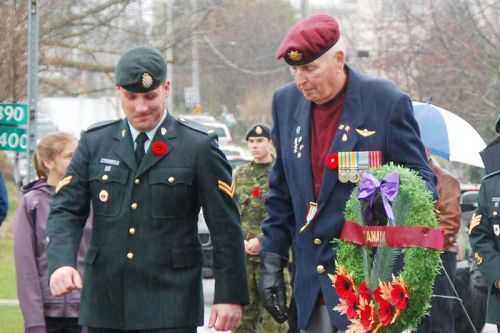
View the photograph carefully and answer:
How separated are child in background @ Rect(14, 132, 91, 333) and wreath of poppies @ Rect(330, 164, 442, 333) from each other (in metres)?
2.39

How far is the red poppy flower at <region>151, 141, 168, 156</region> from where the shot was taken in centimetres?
609

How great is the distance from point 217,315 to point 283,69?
3630 cm

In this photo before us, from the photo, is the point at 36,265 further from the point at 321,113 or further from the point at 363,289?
the point at 363,289

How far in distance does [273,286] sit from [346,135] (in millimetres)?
840

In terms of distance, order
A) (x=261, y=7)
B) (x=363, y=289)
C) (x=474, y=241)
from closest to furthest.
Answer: (x=363, y=289), (x=474, y=241), (x=261, y=7)

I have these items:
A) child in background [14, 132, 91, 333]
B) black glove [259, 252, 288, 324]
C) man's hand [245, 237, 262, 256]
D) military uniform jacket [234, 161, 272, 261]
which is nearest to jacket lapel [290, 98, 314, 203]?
black glove [259, 252, 288, 324]

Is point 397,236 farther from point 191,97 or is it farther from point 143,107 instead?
point 191,97

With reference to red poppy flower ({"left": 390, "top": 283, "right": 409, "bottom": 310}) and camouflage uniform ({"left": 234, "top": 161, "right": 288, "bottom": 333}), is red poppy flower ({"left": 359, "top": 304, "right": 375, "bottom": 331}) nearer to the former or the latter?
red poppy flower ({"left": 390, "top": 283, "right": 409, "bottom": 310})

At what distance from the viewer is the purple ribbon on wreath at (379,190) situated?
5.28 m

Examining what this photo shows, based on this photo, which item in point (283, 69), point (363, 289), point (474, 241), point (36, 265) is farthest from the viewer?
point (283, 69)

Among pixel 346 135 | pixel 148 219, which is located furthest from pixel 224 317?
pixel 346 135

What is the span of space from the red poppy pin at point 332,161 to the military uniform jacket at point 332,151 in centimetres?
2

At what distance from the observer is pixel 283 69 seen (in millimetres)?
42125

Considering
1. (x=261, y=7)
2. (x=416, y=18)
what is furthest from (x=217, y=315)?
(x=261, y=7)
